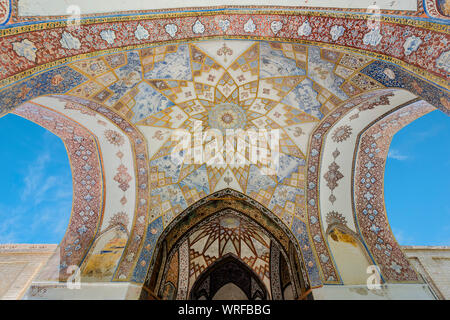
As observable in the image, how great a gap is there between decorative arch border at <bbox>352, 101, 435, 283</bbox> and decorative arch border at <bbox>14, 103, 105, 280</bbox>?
25.1 ft

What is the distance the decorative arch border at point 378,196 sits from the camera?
6.43m

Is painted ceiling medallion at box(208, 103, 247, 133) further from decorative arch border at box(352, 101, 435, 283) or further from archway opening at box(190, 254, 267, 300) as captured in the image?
archway opening at box(190, 254, 267, 300)

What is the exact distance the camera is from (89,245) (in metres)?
7.16

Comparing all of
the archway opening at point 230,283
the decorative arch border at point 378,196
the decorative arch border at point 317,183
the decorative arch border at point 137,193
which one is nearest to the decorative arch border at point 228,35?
the decorative arch border at point 317,183

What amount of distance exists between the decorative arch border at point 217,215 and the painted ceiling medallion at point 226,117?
223 cm

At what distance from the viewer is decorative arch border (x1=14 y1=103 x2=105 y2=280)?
6.66 metres

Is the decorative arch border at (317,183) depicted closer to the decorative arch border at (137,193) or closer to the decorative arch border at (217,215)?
the decorative arch border at (217,215)

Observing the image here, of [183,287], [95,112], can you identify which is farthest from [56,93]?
[183,287]

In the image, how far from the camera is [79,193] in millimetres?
7555

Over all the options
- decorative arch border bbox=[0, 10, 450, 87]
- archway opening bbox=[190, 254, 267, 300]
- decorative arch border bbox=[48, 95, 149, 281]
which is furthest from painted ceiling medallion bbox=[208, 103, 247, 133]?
archway opening bbox=[190, 254, 267, 300]

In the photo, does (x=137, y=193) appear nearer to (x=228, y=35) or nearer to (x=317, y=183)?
(x=228, y=35)

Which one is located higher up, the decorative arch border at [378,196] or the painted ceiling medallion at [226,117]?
the painted ceiling medallion at [226,117]

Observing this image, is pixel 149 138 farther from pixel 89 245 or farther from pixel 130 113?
pixel 89 245

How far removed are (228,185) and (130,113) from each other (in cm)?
384
